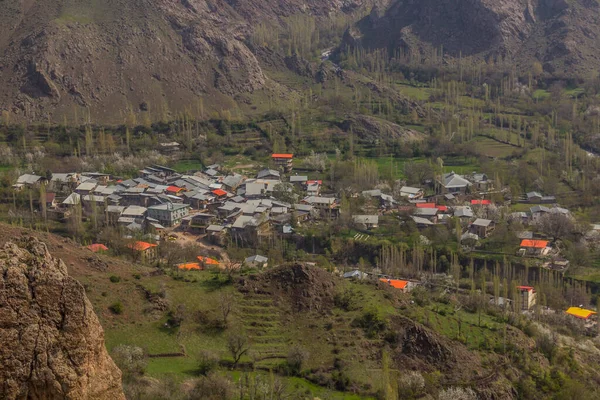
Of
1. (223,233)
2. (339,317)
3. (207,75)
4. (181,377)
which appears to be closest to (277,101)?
(207,75)

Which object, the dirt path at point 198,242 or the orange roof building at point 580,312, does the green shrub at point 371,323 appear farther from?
the dirt path at point 198,242

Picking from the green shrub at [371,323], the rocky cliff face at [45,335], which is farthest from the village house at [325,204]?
the rocky cliff face at [45,335]

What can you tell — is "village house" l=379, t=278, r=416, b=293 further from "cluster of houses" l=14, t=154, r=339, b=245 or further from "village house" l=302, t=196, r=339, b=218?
"village house" l=302, t=196, r=339, b=218

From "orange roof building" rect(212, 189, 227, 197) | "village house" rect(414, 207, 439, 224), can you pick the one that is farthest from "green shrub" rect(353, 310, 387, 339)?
"orange roof building" rect(212, 189, 227, 197)

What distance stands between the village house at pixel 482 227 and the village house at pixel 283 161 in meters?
27.4

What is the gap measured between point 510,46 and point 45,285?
134087mm

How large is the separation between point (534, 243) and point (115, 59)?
234 feet

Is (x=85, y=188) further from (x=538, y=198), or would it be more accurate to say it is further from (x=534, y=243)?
(x=538, y=198)

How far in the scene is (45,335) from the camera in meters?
13.8

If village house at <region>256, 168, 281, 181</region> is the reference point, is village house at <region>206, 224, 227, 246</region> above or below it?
below

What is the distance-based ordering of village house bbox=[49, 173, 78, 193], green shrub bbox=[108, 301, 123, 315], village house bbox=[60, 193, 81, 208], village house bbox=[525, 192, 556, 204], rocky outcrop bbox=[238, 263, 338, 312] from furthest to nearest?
village house bbox=[49, 173, 78, 193], village house bbox=[525, 192, 556, 204], village house bbox=[60, 193, 81, 208], rocky outcrop bbox=[238, 263, 338, 312], green shrub bbox=[108, 301, 123, 315]

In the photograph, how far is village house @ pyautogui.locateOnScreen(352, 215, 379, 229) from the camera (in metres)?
68.4

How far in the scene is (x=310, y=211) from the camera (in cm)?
7250

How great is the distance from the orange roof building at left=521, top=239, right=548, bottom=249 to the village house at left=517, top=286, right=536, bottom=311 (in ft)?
32.0
